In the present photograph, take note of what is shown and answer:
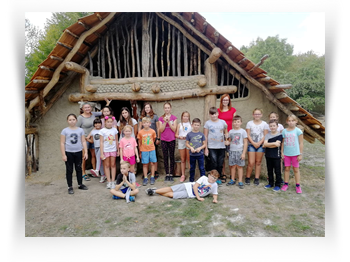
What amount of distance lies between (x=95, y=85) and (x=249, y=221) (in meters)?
5.42

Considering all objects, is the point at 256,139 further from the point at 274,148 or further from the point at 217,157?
the point at 217,157

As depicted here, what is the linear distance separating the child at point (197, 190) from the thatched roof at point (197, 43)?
9.31 feet

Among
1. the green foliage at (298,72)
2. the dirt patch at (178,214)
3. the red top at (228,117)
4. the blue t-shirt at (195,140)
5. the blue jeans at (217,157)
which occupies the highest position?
the green foliage at (298,72)

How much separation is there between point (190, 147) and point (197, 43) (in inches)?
120

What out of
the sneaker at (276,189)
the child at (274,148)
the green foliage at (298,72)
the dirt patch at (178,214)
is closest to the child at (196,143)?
the dirt patch at (178,214)

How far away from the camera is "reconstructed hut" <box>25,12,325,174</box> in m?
5.53

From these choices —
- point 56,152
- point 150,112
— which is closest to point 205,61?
point 150,112

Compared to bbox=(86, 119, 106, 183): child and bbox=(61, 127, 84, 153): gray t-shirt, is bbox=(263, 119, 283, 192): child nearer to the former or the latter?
bbox=(86, 119, 106, 183): child

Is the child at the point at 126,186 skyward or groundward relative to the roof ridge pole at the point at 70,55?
groundward

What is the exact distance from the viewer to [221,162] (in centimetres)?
517

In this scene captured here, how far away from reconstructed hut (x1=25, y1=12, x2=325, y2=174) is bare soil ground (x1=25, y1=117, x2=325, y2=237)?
1.87 meters

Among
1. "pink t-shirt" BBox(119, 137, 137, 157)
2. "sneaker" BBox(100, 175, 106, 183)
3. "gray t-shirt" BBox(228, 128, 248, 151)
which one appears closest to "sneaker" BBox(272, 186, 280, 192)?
"gray t-shirt" BBox(228, 128, 248, 151)

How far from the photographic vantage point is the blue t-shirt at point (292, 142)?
15.2 ft

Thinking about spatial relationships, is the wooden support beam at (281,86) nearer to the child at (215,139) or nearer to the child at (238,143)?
the child at (238,143)
